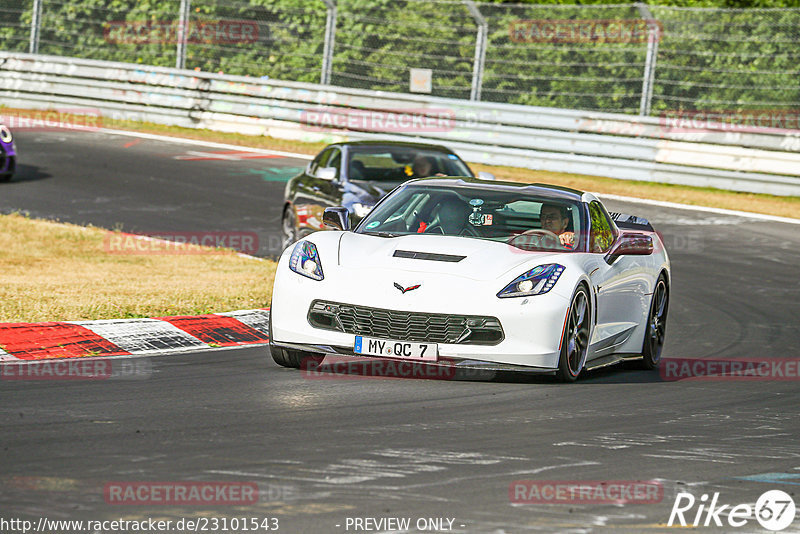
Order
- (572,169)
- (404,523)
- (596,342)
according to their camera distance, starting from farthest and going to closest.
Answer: (572,169)
(596,342)
(404,523)

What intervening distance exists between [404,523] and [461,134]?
19.2 meters

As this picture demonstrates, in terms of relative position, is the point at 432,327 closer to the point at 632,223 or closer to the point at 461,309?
the point at 461,309

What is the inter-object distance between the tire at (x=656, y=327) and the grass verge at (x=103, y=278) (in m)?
3.25

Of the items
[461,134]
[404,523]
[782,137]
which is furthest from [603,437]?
[461,134]

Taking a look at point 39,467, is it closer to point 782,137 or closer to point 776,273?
point 776,273

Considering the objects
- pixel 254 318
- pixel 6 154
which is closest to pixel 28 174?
pixel 6 154

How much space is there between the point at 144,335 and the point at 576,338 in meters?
3.12

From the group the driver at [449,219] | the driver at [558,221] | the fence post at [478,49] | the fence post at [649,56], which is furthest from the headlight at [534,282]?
the fence post at [478,49]

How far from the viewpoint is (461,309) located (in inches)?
320

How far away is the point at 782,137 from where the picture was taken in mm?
21406

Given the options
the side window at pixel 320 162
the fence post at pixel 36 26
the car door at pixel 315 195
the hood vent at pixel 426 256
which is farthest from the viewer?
the fence post at pixel 36 26

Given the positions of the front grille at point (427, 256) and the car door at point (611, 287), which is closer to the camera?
the front grille at point (427, 256)

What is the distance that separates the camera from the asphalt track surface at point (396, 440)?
523 cm

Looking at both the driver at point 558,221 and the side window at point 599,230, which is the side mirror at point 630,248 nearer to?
the side window at point 599,230
